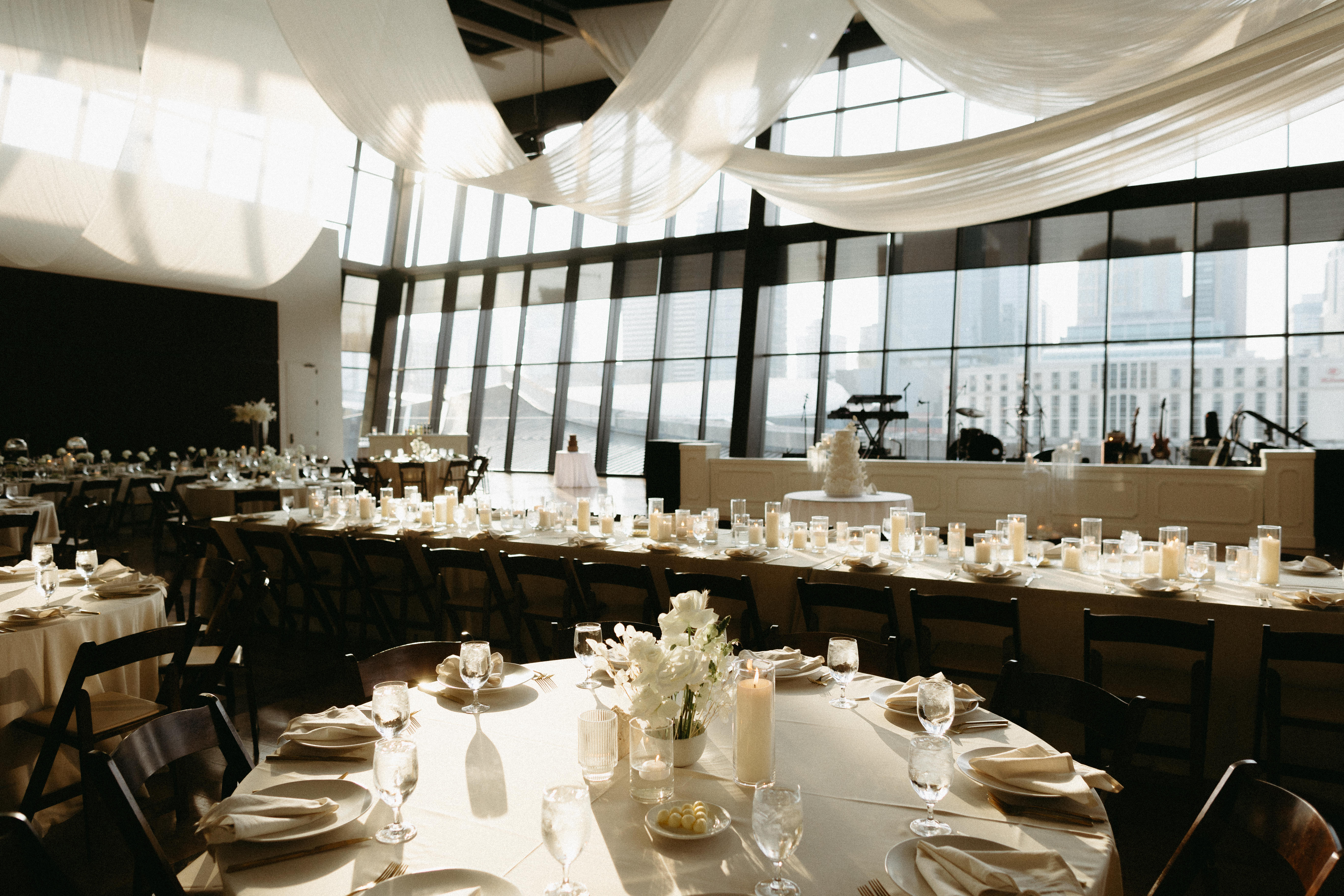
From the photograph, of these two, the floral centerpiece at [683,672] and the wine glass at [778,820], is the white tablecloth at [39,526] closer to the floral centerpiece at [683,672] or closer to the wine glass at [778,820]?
the floral centerpiece at [683,672]

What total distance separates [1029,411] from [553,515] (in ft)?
29.2

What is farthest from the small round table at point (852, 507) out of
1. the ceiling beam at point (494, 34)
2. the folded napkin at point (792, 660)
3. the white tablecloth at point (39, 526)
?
the ceiling beam at point (494, 34)

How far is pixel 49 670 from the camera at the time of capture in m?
3.17

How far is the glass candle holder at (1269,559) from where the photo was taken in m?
3.65

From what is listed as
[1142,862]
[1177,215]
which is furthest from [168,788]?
[1177,215]

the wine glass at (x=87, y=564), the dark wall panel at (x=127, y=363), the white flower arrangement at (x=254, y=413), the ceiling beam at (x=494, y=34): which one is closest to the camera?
the wine glass at (x=87, y=564)

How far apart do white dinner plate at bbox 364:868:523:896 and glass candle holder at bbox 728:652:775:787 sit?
0.55 m

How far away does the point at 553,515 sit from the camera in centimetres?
559

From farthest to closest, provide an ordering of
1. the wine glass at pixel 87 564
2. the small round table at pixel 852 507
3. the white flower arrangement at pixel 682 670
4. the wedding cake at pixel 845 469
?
the wedding cake at pixel 845 469
the small round table at pixel 852 507
the wine glass at pixel 87 564
the white flower arrangement at pixel 682 670

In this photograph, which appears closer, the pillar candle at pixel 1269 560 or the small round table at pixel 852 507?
the pillar candle at pixel 1269 560

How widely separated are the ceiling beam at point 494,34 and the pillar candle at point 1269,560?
39.9ft

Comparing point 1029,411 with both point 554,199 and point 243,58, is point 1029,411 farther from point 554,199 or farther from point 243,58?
point 243,58

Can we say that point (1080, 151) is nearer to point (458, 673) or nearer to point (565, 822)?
point (458, 673)

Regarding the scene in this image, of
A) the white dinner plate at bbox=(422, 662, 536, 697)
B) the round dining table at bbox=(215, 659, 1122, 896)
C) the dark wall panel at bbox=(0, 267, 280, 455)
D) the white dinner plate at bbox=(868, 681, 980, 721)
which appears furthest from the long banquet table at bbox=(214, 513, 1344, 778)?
the dark wall panel at bbox=(0, 267, 280, 455)
